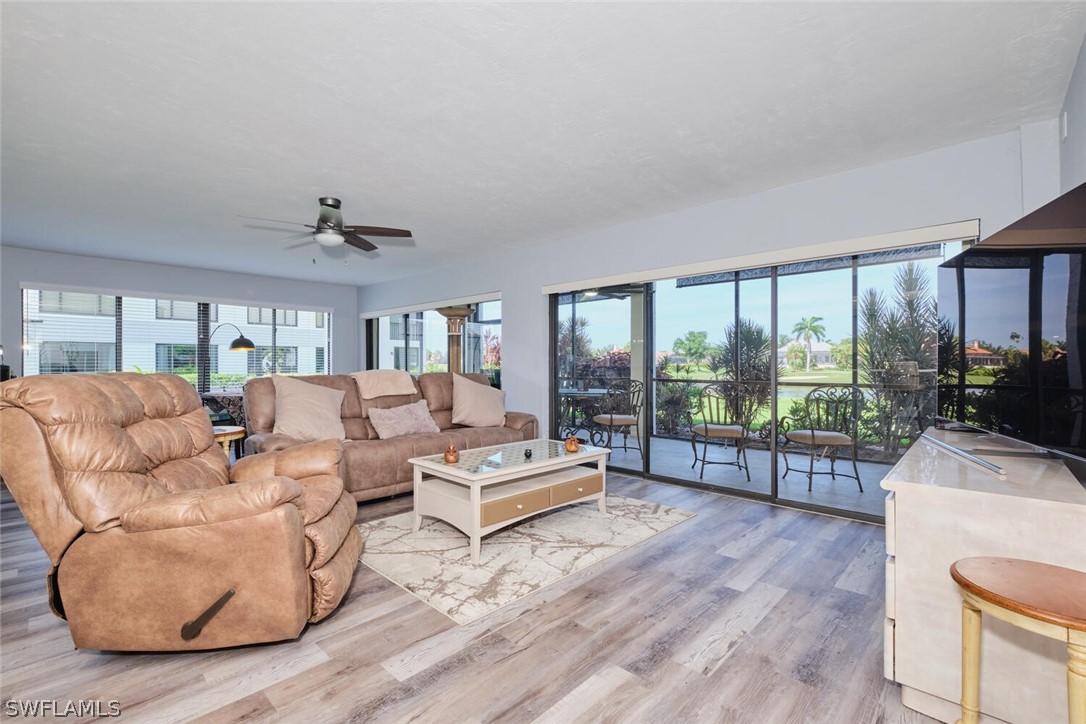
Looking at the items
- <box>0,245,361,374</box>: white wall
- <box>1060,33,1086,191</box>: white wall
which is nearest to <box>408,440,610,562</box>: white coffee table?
<box>1060,33,1086,191</box>: white wall

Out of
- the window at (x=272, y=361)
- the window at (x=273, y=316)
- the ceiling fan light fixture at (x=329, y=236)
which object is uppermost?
the ceiling fan light fixture at (x=329, y=236)

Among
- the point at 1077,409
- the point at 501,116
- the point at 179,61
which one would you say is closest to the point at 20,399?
the point at 179,61

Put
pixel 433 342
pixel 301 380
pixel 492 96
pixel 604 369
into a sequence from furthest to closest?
pixel 433 342 → pixel 604 369 → pixel 301 380 → pixel 492 96

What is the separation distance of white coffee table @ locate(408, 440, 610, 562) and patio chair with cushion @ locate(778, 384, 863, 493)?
1821mm

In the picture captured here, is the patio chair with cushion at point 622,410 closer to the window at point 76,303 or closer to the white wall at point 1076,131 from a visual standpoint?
the white wall at point 1076,131

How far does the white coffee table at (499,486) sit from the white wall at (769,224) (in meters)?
2.11

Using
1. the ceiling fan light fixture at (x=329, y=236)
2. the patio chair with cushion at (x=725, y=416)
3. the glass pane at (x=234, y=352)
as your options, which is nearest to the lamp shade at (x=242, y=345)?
the glass pane at (x=234, y=352)

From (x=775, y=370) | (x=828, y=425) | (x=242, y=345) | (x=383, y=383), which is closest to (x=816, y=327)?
(x=775, y=370)

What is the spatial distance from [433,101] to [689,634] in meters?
2.88

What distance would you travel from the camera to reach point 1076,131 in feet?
7.42

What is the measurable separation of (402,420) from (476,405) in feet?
2.68

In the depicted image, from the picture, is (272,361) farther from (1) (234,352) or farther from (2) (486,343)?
(2) (486,343)

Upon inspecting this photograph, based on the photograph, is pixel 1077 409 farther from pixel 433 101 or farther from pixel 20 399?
pixel 20 399

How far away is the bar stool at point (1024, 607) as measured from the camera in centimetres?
107
